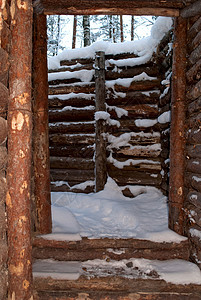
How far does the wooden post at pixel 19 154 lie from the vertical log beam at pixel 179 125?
213 cm

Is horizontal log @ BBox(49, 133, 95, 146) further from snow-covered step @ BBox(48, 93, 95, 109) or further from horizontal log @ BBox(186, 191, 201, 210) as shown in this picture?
horizontal log @ BBox(186, 191, 201, 210)

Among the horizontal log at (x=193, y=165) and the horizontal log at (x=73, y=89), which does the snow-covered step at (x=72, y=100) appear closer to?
the horizontal log at (x=73, y=89)

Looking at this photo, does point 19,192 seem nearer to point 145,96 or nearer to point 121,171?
point 121,171

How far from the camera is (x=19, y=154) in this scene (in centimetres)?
206

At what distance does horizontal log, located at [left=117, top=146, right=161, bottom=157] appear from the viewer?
18.6 ft

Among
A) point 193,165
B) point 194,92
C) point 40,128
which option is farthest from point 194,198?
point 40,128

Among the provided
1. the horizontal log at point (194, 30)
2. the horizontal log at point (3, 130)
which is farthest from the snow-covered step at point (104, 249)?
the horizontal log at point (194, 30)

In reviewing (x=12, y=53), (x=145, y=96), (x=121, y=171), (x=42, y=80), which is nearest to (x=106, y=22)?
(x=145, y=96)

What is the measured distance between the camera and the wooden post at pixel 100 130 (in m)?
5.67

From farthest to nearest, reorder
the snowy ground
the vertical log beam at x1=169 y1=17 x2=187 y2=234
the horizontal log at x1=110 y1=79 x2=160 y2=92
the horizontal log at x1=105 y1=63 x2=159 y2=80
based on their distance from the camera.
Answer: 1. the horizontal log at x1=105 y1=63 x2=159 y2=80
2. the horizontal log at x1=110 y1=79 x2=160 y2=92
3. the snowy ground
4. the vertical log beam at x1=169 y1=17 x2=187 y2=234

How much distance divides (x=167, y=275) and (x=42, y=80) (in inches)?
117

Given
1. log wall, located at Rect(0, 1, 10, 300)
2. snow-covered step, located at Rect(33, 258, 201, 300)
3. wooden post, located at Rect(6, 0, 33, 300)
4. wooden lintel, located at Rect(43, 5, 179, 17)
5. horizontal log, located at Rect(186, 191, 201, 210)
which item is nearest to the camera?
log wall, located at Rect(0, 1, 10, 300)

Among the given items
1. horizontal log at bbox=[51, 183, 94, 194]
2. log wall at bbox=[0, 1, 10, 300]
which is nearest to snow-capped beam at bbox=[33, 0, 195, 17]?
log wall at bbox=[0, 1, 10, 300]

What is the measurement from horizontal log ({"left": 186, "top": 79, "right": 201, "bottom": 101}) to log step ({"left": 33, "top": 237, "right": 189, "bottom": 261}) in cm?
191
